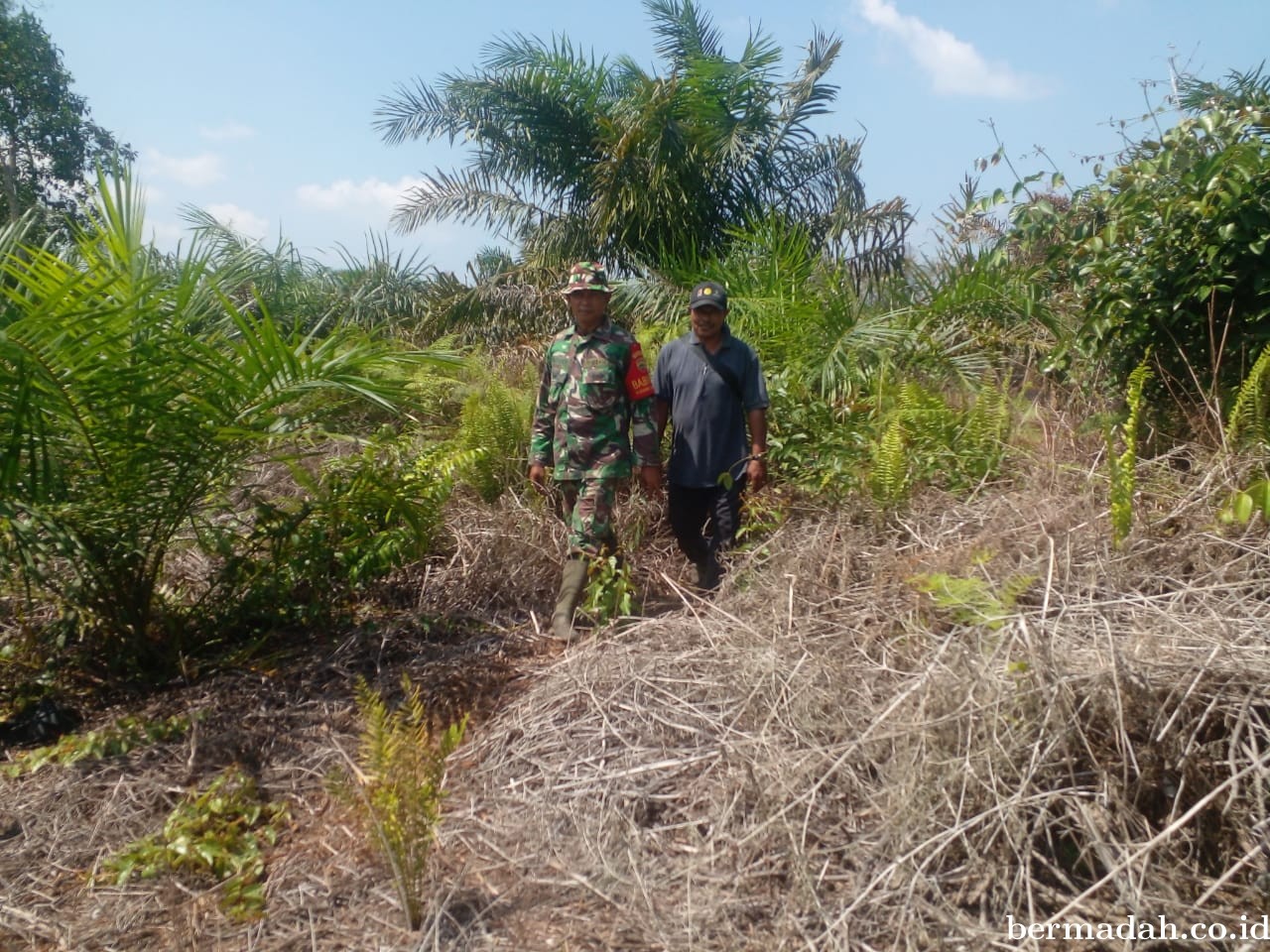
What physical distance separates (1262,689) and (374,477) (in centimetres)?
331

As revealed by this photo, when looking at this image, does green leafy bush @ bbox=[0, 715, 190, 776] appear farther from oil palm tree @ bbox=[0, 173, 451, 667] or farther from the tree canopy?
the tree canopy

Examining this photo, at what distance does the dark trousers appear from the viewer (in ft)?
14.4

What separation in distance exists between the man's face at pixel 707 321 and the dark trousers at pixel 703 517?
697mm

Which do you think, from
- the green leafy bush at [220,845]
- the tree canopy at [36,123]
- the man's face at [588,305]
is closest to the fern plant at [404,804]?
the green leafy bush at [220,845]

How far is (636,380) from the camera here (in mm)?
4262

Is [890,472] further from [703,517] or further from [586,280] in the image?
[586,280]

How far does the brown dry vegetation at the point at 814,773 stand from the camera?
231 cm

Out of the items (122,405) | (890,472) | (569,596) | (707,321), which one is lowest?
(569,596)

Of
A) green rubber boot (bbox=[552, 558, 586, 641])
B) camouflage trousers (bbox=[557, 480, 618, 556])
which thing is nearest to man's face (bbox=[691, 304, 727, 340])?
camouflage trousers (bbox=[557, 480, 618, 556])

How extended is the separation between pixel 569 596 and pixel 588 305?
1318 mm

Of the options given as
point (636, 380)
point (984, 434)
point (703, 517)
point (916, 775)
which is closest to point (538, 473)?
point (636, 380)

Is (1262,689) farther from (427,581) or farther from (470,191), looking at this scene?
(470,191)

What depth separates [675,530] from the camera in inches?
181

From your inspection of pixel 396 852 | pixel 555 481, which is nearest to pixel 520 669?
pixel 555 481
